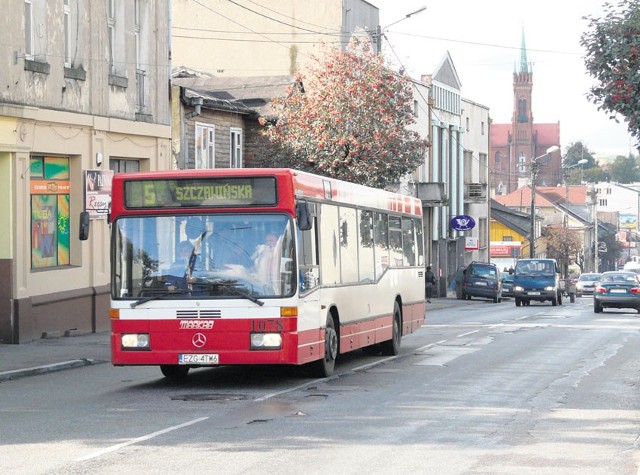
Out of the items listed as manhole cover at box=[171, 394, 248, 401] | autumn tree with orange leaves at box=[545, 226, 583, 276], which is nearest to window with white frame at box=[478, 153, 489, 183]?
autumn tree with orange leaves at box=[545, 226, 583, 276]

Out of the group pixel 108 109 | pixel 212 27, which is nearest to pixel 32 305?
pixel 108 109

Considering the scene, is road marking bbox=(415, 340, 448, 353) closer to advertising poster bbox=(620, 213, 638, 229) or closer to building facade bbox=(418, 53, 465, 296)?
building facade bbox=(418, 53, 465, 296)

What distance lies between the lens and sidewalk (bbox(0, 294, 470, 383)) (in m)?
18.5

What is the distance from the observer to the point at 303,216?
607 inches

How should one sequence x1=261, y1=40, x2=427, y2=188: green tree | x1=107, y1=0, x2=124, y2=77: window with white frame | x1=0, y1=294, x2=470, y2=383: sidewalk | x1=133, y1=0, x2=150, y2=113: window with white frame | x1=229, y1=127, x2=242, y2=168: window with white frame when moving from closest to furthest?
x1=0, y1=294, x2=470, y2=383: sidewalk
x1=107, y1=0, x2=124, y2=77: window with white frame
x1=133, y1=0, x2=150, y2=113: window with white frame
x1=261, y1=40, x2=427, y2=188: green tree
x1=229, y1=127, x2=242, y2=168: window with white frame

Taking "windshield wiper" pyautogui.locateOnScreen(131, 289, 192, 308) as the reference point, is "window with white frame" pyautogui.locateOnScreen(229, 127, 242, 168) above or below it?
above

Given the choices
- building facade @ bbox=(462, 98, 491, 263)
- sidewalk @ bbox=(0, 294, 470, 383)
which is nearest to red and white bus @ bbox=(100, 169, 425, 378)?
sidewalk @ bbox=(0, 294, 470, 383)

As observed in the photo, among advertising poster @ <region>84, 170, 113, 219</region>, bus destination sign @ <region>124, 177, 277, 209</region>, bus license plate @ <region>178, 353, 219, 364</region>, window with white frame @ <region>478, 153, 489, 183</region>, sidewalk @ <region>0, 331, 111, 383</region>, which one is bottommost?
sidewalk @ <region>0, 331, 111, 383</region>

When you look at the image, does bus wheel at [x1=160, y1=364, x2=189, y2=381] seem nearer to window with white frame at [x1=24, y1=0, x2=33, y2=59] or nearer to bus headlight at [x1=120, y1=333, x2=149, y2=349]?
bus headlight at [x1=120, y1=333, x2=149, y2=349]

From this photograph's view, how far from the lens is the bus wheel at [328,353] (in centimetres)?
1706

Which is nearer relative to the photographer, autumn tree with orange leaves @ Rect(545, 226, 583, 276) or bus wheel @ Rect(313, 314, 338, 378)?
bus wheel @ Rect(313, 314, 338, 378)

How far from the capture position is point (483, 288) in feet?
189

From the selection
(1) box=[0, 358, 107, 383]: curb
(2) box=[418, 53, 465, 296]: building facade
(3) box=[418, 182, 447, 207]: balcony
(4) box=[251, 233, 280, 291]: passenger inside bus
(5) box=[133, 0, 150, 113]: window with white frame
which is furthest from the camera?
(2) box=[418, 53, 465, 296]: building facade

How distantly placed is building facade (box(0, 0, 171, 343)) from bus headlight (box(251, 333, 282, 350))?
8.89 m
